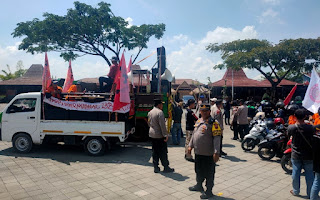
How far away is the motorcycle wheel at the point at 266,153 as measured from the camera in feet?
22.9

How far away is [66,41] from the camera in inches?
760

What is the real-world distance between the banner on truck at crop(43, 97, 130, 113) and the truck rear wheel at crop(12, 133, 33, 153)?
1348 mm

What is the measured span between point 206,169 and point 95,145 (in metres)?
4.10

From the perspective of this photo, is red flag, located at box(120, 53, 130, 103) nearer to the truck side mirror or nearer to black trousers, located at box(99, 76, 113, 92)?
black trousers, located at box(99, 76, 113, 92)

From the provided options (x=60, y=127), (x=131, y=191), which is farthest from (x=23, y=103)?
(x=131, y=191)

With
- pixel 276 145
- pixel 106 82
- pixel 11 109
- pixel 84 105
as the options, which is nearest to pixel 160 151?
pixel 84 105

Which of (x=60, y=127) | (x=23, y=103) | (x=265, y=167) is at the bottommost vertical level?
(x=265, y=167)

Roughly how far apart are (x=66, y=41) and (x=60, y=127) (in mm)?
14057

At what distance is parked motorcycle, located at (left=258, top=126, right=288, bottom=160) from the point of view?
6661 mm

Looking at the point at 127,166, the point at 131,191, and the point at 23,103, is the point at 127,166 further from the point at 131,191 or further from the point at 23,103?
the point at 23,103

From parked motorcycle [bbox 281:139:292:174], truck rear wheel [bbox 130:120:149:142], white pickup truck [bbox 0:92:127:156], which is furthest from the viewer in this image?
truck rear wheel [bbox 130:120:149:142]

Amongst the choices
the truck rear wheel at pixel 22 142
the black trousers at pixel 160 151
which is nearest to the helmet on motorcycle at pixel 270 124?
the black trousers at pixel 160 151

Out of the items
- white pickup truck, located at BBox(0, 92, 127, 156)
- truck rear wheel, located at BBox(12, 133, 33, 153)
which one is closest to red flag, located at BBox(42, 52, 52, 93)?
white pickup truck, located at BBox(0, 92, 127, 156)

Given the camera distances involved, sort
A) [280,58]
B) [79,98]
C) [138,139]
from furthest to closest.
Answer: [280,58] < [138,139] < [79,98]
